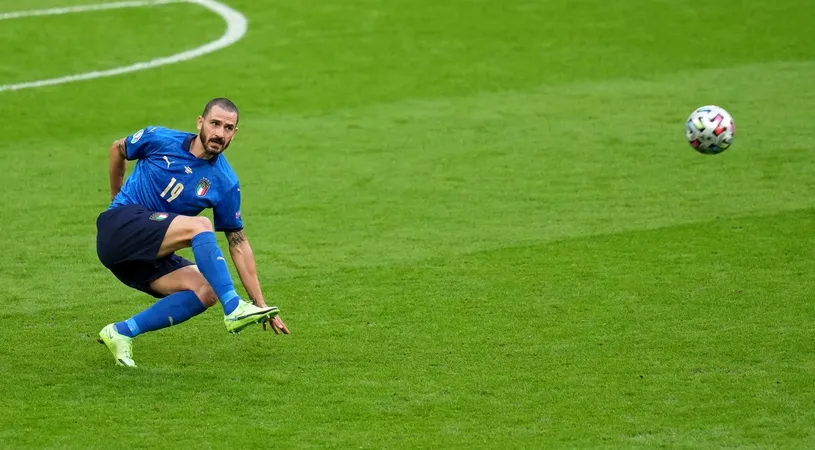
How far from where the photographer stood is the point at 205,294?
714cm

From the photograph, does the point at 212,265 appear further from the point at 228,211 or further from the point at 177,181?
the point at 177,181

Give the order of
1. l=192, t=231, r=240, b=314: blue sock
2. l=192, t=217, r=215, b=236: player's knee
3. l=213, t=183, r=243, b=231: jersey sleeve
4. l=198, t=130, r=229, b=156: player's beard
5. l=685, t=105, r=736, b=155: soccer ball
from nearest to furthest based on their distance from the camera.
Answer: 1. l=192, t=231, r=240, b=314: blue sock
2. l=192, t=217, r=215, b=236: player's knee
3. l=198, t=130, r=229, b=156: player's beard
4. l=213, t=183, r=243, b=231: jersey sleeve
5. l=685, t=105, r=736, b=155: soccer ball

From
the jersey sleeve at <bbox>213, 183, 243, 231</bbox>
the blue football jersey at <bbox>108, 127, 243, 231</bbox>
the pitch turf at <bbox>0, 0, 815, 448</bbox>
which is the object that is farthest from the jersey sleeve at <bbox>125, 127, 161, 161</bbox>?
the pitch turf at <bbox>0, 0, 815, 448</bbox>

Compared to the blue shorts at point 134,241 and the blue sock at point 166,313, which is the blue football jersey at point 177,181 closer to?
the blue shorts at point 134,241

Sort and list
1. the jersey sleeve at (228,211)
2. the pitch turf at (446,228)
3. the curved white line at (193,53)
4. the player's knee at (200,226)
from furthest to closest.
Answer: the curved white line at (193,53) → the jersey sleeve at (228,211) → the player's knee at (200,226) → the pitch turf at (446,228)

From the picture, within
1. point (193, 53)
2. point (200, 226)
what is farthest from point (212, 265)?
point (193, 53)

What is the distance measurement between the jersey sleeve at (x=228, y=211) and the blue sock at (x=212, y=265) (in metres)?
0.31

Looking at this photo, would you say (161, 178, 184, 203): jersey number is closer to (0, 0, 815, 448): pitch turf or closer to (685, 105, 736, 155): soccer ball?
(0, 0, 815, 448): pitch turf

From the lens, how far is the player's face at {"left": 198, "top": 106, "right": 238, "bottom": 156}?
7.05 meters

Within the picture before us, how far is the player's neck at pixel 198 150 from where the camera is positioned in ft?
23.8

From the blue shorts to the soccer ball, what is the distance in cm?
514

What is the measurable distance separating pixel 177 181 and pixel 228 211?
34cm

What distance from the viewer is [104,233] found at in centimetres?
714

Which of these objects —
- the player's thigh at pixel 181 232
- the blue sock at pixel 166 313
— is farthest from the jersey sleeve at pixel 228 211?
the blue sock at pixel 166 313
